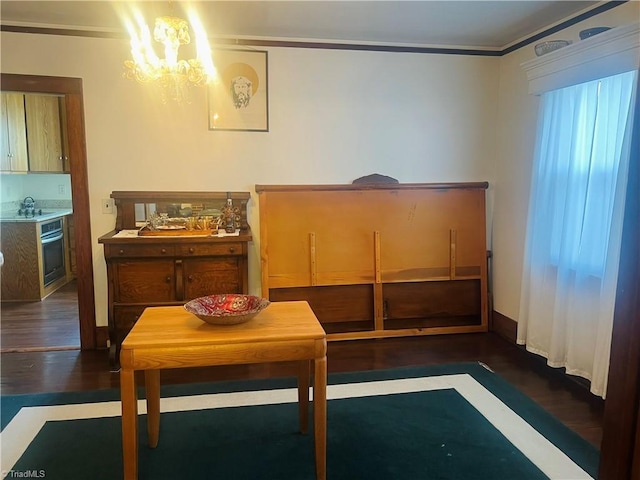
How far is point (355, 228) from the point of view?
157 inches

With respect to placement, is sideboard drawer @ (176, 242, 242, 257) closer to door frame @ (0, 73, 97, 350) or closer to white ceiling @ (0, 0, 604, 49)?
door frame @ (0, 73, 97, 350)

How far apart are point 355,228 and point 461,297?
1.12m

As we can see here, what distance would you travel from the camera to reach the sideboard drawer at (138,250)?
3.34 meters

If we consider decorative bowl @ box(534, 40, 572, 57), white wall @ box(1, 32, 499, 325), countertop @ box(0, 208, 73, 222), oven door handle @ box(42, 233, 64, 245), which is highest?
decorative bowl @ box(534, 40, 572, 57)

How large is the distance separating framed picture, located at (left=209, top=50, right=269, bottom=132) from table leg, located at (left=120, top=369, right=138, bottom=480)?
2385 mm

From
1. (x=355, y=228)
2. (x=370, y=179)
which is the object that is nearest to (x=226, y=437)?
(x=355, y=228)

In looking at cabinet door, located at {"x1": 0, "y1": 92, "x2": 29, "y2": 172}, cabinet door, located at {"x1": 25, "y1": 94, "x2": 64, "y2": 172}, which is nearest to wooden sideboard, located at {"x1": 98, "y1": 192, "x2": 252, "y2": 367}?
cabinet door, located at {"x1": 25, "y1": 94, "x2": 64, "y2": 172}

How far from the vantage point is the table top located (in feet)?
6.24

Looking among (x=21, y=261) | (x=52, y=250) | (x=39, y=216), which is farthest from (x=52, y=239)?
(x=21, y=261)

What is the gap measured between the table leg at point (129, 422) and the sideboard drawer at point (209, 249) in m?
1.60

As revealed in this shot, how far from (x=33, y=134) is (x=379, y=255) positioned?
432cm

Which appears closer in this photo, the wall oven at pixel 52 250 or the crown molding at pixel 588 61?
the crown molding at pixel 588 61

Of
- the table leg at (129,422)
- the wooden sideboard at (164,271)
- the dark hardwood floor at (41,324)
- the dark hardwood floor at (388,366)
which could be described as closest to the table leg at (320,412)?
the table leg at (129,422)

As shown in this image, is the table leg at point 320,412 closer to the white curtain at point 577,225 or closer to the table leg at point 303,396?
the table leg at point 303,396
